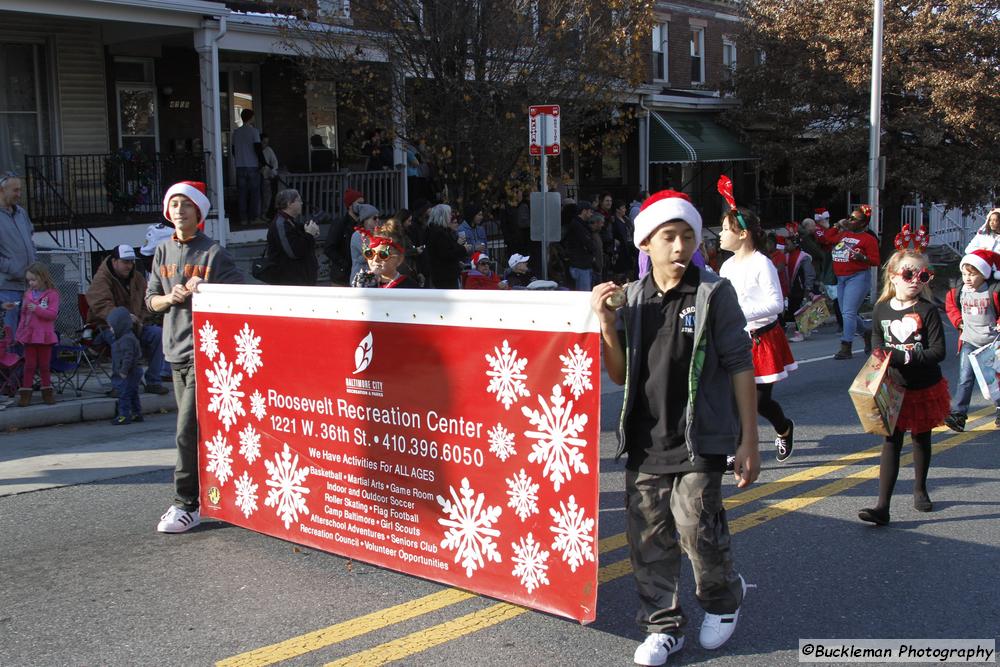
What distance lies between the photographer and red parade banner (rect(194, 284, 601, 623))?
4.16 metres

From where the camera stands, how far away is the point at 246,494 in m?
5.58

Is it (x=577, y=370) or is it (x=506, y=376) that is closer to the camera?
(x=577, y=370)

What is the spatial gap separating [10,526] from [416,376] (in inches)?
122

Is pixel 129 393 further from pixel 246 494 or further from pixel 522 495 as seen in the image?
pixel 522 495

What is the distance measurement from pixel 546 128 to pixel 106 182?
690 centimetres

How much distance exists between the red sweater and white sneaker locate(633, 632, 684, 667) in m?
9.33

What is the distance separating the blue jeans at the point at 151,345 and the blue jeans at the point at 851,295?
7978mm

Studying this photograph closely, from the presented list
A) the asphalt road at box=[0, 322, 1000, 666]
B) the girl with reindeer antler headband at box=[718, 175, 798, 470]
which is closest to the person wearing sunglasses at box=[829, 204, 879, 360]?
the asphalt road at box=[0, 322, 1000, 666]

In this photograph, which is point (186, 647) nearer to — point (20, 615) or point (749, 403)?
point (20, 615)

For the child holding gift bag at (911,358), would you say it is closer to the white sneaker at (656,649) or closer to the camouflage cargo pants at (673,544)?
the camouflage cargo pants at (673,544)

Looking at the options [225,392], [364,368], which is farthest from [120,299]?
[364,368]

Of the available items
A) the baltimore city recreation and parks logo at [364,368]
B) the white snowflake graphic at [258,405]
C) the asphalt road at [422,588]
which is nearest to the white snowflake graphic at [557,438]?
the asphalt road at [422,588]

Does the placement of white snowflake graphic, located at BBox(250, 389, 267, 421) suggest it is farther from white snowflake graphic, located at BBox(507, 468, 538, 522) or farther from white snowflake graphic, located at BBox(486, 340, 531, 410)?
white snowflake graphic, located at BBox(507, 468, 538, 522)

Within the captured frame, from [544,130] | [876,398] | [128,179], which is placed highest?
[544,130]
